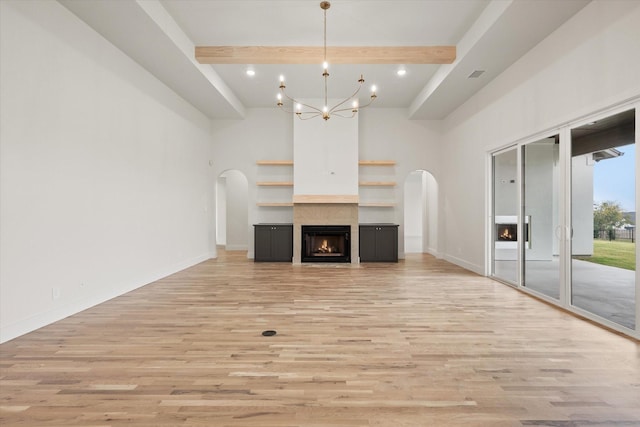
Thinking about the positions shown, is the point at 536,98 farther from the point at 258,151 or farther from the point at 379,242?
the point at 258,151

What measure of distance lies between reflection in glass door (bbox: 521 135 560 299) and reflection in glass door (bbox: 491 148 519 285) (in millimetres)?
201

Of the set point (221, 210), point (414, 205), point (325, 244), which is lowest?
point (325, 244)

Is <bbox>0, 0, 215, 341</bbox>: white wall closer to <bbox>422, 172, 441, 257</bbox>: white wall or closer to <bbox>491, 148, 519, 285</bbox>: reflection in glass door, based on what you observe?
<bbox>491, 148, 519, 285</bbox>: reflection in glass door

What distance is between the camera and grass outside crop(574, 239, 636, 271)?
2.94 metres

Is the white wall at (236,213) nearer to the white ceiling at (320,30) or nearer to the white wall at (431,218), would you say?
the white ceiling at (320,30)

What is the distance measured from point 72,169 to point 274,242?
164 inches

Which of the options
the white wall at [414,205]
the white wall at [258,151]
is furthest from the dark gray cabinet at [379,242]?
the white wall at [414,205]

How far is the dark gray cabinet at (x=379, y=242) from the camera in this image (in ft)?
23.0

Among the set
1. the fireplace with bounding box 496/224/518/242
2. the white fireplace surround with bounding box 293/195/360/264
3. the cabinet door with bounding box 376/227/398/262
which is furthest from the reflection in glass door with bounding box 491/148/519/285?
the white fireplace surround with bounding box 293/195/360/264

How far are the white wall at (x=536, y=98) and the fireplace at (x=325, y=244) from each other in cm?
241

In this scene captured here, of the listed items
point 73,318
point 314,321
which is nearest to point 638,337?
point 314,321

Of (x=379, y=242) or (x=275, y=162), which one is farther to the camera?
(x=275, y=162)

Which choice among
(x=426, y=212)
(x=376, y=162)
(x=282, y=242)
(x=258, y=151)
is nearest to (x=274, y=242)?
(x=282, y=242)

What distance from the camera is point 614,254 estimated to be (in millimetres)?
3207
